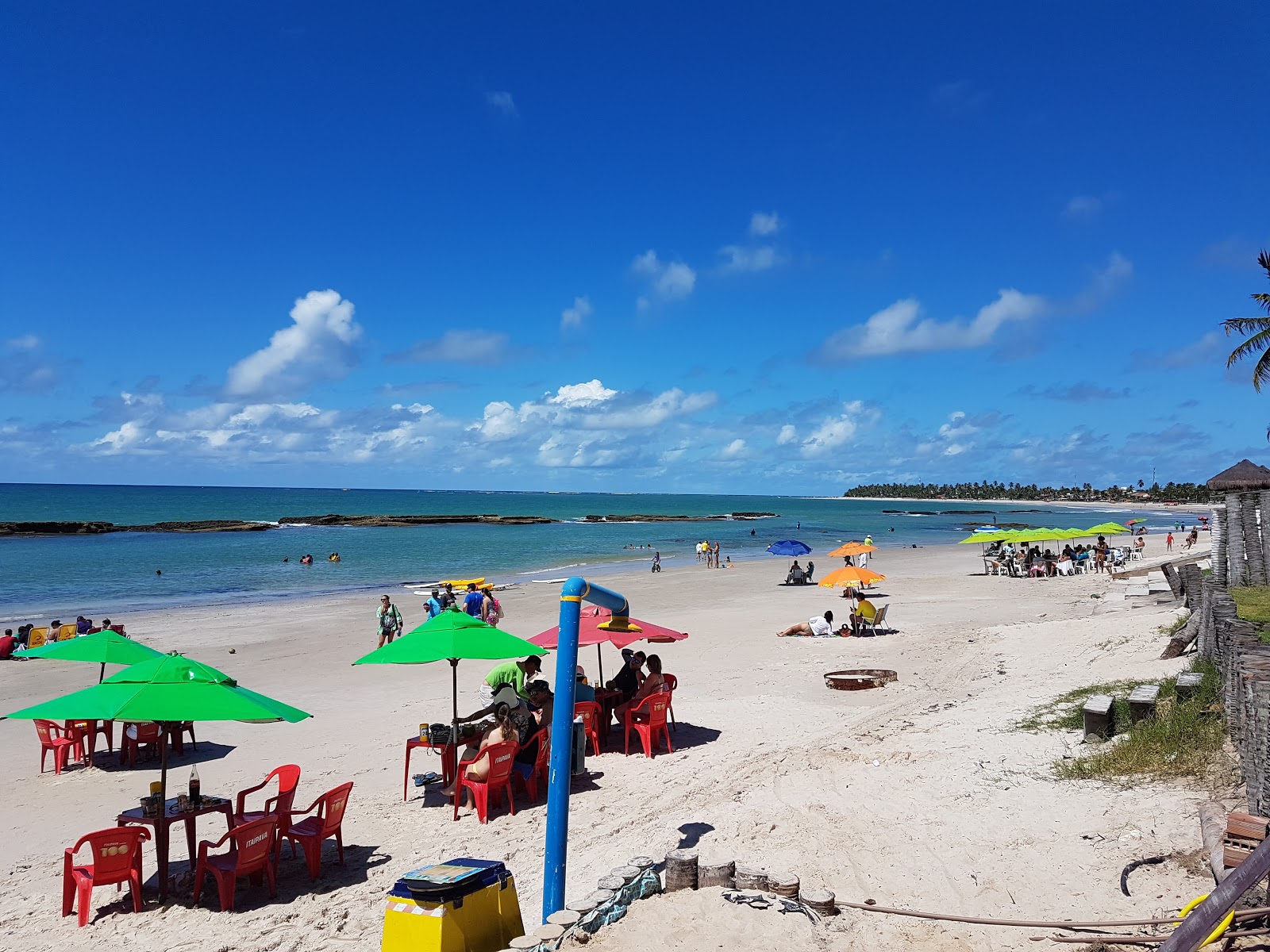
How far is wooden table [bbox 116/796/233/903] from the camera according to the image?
6348mm

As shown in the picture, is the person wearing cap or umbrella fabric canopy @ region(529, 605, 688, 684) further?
the person wearing cap

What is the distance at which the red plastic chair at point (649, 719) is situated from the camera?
9422 mm

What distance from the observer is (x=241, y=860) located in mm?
6168

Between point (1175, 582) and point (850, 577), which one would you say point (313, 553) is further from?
point (1175, 582)

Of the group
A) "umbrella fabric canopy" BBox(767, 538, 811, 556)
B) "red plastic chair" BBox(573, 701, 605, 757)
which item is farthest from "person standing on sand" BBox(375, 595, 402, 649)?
"umbrella fabric canopy" BBox(767, 538, 811, 556)

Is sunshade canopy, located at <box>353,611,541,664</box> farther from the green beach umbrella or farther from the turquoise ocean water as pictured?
the turquoise ocean water

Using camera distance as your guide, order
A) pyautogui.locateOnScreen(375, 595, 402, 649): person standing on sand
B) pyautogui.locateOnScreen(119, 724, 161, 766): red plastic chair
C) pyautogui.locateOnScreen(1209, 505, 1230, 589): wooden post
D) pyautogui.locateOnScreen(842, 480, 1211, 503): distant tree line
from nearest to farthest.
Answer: pyautogui.locateOnScreen(119, 724, 161, 766): red plastic chair → pyautogui.locateOnScreen(1209, 505, 1230, 589): wooden post → pyautogui.locateOnScreen(375, 595, 402, 649): person standing on sand → pyautogui.locateOnScreen(842, 480, 1211, 503): distant tree line

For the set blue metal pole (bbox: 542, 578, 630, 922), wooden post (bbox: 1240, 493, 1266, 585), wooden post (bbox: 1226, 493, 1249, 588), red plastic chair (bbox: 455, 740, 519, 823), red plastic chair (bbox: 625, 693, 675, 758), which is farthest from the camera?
wooden post (bbox: 1226, 493, 1249, 588)

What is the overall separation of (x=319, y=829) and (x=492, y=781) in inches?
63.2

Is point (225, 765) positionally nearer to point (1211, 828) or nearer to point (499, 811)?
point (499, 811)

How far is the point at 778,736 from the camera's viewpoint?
994cm

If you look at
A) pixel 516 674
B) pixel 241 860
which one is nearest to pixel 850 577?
pixel 516 674

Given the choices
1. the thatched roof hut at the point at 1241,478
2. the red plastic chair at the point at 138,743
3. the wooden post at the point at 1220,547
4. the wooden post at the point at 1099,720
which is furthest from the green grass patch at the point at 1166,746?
the thatched roof hut at the point at 1241,478

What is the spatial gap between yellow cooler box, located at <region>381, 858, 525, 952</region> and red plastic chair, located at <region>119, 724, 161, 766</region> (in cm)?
643
